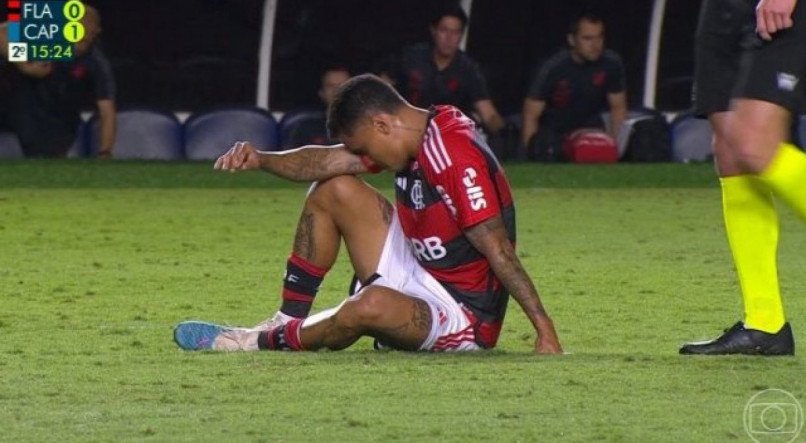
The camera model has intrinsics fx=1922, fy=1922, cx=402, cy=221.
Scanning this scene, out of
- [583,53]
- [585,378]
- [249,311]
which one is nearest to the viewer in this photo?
[585,378]

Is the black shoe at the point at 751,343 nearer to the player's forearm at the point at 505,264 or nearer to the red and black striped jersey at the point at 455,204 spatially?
the player's forearm at the point at 505,264

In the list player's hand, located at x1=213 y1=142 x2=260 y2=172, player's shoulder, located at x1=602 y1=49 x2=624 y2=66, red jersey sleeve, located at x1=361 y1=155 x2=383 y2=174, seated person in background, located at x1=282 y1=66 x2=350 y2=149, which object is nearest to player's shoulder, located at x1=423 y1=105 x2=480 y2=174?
red jersey sleeve, located at x1=361 y1=155 x2=383 y2=174

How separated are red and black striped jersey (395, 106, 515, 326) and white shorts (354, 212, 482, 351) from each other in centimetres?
3

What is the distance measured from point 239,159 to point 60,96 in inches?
372

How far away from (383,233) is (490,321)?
0.46m

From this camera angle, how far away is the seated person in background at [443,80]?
1512cm

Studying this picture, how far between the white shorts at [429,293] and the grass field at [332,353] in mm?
107

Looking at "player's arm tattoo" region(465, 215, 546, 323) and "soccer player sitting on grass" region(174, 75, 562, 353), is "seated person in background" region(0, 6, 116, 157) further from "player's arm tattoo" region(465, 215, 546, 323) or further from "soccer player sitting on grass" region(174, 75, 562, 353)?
"player's arm tattoo" region(465, 215, 546, 323)

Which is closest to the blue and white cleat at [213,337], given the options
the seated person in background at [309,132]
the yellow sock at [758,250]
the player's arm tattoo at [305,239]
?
the player's arm tattoo at [305,239]

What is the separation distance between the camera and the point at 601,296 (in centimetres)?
820

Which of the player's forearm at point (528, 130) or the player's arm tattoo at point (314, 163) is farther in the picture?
the player's forearm at point (528, 130)

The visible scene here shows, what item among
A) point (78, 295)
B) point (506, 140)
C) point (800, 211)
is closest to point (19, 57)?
point (506, 140)

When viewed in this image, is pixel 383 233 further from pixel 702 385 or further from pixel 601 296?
pixel 601 296

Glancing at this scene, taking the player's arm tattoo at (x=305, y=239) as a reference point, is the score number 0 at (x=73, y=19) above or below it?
below
